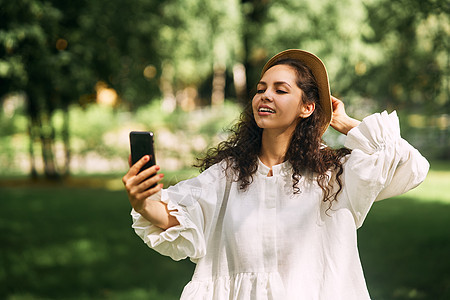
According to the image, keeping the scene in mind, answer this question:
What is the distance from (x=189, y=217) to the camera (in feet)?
7.39

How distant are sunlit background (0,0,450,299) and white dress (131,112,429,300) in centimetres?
51

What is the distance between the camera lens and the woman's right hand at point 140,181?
2002mm

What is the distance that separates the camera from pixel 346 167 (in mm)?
2303

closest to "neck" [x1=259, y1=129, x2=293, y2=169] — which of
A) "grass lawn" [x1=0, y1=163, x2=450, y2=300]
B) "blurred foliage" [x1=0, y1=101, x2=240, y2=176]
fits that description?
"grass lawn" [x1=0, y1=163, x2=450, y2=300]

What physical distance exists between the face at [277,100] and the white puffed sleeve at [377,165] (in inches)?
10.5

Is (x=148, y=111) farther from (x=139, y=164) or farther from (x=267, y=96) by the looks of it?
(x=139, y=164)

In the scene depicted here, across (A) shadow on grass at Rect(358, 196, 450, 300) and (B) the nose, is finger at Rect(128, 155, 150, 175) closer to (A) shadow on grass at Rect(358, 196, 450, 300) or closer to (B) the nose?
(B) the nose

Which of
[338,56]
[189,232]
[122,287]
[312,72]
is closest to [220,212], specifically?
[189,232]

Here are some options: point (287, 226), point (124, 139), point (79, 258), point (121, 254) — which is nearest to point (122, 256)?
point (121, 254)

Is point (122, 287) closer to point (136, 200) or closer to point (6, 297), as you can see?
point (6, 297)

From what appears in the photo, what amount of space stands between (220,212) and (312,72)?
740 millimetres

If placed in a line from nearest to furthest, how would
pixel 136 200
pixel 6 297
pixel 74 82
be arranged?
1. pixel 136 200
2. pixel 6 297
3. pixel 74 82

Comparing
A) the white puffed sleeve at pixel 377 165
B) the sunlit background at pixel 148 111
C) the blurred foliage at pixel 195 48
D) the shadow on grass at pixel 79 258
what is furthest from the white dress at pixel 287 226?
the shadow on grass at pixel 79 258

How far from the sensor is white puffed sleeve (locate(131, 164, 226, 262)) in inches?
86.0
